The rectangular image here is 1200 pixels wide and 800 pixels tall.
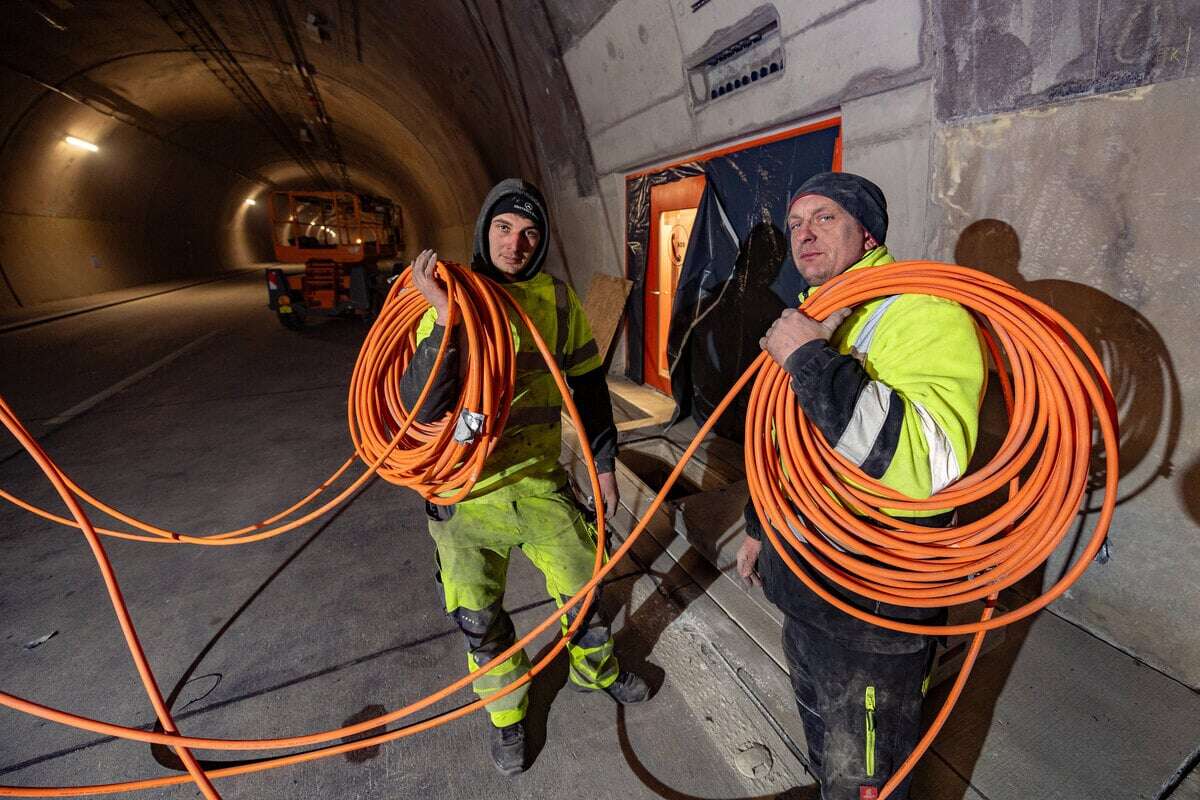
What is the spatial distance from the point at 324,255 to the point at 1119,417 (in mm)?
12332

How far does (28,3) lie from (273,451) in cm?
943

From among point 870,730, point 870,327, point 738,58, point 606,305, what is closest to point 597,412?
point 870,327

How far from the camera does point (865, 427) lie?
1.17m

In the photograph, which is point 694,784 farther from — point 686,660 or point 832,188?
point 832,188

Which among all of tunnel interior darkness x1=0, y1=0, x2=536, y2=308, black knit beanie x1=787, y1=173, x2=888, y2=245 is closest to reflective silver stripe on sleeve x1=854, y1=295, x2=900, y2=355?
black knit beanie x1=787, y1=173, x2=888, y2=245

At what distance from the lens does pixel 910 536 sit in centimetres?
128

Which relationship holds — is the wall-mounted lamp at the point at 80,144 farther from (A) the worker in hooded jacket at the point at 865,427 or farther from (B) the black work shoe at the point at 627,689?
(A) the worker in hooded jacket at the point at 865,427

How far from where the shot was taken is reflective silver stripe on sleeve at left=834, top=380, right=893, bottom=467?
117 centimetres

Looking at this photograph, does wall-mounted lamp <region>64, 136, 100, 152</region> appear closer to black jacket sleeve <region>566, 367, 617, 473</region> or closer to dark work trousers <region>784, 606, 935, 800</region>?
black jacket sleeve <region>566, 367, 617, 473</region>

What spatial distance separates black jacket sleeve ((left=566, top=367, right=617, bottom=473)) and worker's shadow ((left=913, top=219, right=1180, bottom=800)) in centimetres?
165

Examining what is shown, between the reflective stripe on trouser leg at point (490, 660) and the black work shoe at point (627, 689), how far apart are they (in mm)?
377

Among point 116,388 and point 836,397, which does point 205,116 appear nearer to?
point 116,388

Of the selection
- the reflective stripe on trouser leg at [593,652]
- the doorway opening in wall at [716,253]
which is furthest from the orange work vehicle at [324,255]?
the reflective stripe on trouser leg at [593,652]

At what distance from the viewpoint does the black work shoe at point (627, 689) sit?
224cm
